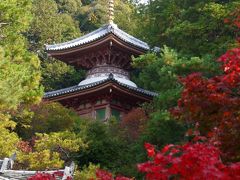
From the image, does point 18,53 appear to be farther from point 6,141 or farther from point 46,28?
point 46,28

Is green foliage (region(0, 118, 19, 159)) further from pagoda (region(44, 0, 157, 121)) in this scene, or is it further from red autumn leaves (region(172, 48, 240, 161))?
red autumn leaves (region(172, 48, 240, 161))

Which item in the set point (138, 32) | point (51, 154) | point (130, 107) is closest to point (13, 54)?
point (51, 154)

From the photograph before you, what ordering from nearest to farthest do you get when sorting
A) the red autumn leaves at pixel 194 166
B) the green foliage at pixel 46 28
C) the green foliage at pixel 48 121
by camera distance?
the red autumn leaves at pixel 194 166
the green foliage at pixel 48 121
the green foliage at pixel 46 28

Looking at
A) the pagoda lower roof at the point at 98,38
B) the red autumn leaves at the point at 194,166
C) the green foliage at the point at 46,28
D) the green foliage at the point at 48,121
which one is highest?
the green foliage at the point at 46,28

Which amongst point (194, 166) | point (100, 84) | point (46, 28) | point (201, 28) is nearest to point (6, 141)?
point (201, 28)

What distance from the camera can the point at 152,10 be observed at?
806 inches

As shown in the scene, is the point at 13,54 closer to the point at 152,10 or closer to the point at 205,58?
the point at 205,58

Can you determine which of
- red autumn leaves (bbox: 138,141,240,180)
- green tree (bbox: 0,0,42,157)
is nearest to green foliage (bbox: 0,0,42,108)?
green tree (bbox: 0,0,42,157)

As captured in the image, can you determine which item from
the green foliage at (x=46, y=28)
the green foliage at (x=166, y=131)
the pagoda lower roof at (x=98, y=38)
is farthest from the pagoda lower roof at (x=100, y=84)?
the green foliage at (x=46, y=28)

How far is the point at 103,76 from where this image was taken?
23500 mm

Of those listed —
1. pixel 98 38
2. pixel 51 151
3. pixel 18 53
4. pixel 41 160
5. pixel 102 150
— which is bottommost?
pixel 41 160

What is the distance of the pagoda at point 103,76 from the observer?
69.7 feet

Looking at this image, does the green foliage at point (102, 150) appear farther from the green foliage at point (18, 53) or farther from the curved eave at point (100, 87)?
the curved eave at point (100, 87)

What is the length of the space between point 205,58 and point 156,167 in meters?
9.16
